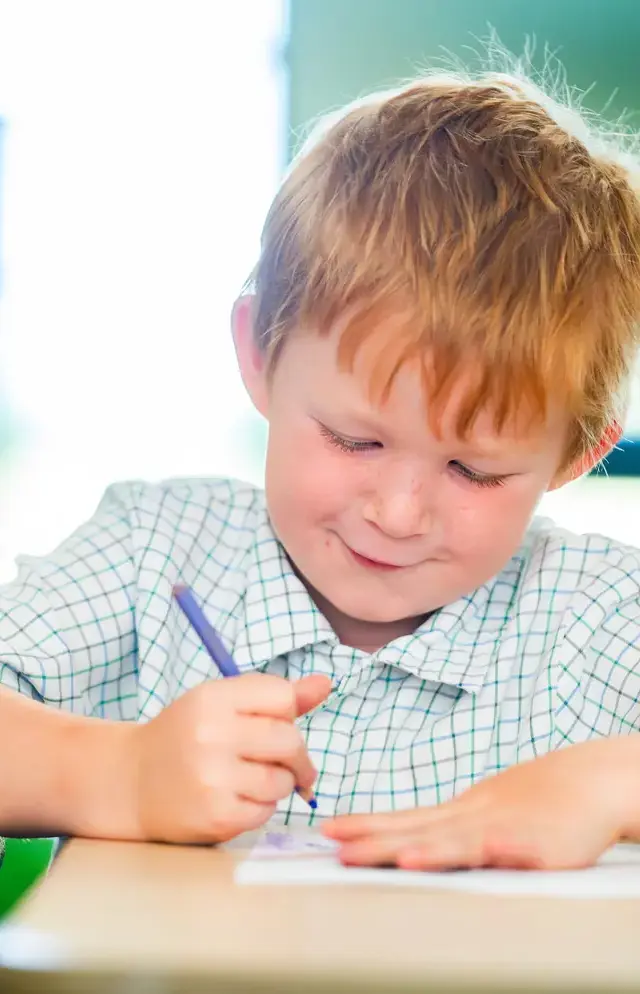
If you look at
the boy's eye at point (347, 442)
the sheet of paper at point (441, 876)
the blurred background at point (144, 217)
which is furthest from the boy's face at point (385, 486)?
the blurred background at point (144, 217)

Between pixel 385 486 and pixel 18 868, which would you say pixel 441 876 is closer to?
pixel 385 486

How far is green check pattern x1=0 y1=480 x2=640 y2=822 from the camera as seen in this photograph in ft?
2.95

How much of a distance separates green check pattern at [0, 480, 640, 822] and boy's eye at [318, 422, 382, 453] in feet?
0.59

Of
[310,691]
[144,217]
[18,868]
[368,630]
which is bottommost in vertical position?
[18,868]

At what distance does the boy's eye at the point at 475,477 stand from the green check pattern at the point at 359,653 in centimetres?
16

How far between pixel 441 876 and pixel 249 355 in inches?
20.4

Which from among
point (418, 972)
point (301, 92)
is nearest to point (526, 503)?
point (418, 972)

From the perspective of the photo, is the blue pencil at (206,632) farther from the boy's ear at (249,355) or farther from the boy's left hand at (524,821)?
the boy's ear at (249,355)

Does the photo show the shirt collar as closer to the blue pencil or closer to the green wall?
the blue pencil

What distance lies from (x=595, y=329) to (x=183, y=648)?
42 cm

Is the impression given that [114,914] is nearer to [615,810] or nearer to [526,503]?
[615,810]

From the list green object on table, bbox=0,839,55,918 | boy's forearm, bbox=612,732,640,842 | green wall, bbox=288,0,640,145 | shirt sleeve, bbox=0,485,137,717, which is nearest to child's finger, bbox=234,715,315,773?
boy's forearm, bbox=612,732,640,842

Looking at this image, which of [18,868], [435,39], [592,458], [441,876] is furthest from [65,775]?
[435,39]

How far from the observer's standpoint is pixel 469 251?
835 millimetres
